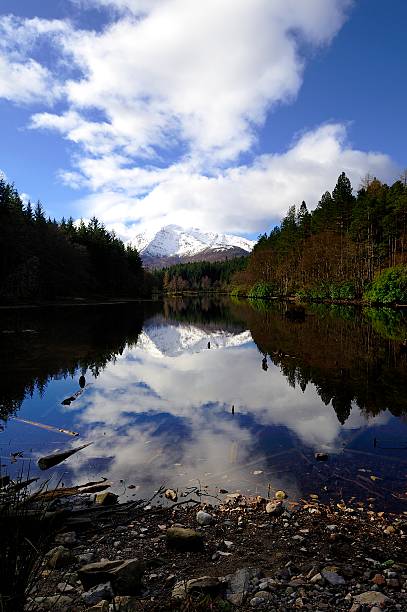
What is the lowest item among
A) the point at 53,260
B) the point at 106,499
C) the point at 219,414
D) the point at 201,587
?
the point at 219,414

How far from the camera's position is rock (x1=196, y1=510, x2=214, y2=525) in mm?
8500

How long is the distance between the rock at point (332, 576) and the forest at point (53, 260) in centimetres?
7722

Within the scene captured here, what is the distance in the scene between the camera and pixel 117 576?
6.08 metres

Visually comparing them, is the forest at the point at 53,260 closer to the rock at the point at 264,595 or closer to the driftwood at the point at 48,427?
the driftwood at the point at 48,427

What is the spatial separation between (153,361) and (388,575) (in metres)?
24.4

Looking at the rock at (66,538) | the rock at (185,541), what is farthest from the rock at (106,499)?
the rock at (185,541)

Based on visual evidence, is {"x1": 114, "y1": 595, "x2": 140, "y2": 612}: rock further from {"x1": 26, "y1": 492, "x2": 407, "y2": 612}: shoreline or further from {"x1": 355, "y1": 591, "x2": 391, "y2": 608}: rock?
{"x1": 355, "y1": 591, "x2": 391, "y2": 608}: rock

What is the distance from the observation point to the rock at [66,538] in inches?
308

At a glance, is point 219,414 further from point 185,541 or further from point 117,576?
point 117,576

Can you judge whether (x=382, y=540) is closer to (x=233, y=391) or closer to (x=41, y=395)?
(x=233, y=391)

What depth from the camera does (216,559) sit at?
7.13 meters

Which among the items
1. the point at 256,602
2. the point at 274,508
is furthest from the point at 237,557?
the point at 274,508

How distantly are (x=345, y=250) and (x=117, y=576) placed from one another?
87.5 m

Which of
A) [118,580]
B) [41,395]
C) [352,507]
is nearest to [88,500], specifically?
[118,580]
